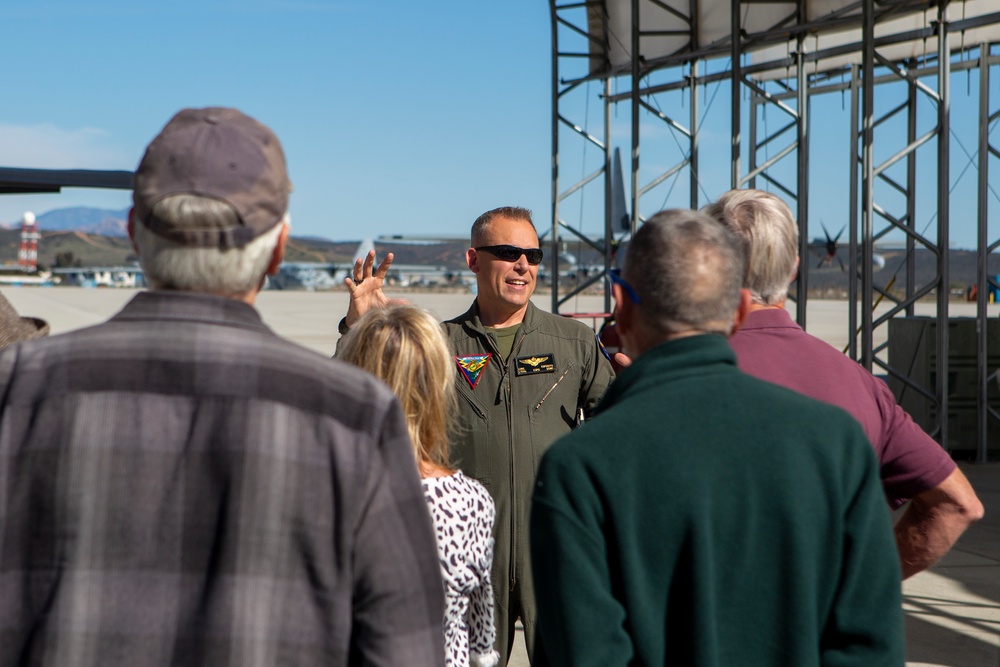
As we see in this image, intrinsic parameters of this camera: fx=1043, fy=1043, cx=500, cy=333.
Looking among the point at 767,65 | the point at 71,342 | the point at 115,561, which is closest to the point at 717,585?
the point at 115,561

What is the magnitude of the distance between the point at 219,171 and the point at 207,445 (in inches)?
15.5

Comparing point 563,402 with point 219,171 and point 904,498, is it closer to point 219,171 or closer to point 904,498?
point 904,498

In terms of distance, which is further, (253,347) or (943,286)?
(943,286)

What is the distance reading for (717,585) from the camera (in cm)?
165

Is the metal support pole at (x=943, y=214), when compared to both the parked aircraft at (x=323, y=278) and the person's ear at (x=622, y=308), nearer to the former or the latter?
the person's ear at (x=622, y=308)

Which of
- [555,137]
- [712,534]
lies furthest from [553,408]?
[555,137]

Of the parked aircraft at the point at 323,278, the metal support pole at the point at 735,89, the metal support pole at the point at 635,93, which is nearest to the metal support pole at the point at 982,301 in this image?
the metal support pole at the point at 735,89

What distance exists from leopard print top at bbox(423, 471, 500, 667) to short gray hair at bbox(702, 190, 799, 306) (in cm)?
78

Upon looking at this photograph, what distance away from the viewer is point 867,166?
9.66 meters

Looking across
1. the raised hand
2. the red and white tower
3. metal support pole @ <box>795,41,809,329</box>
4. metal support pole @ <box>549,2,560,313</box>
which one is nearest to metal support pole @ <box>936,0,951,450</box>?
metal support pole @ <box>795,41,809,329</box>

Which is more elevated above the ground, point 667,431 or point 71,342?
point 71,342

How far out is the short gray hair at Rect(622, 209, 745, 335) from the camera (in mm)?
1737

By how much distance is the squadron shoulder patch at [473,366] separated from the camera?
346cm

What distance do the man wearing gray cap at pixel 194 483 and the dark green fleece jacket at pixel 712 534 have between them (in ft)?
0.91
